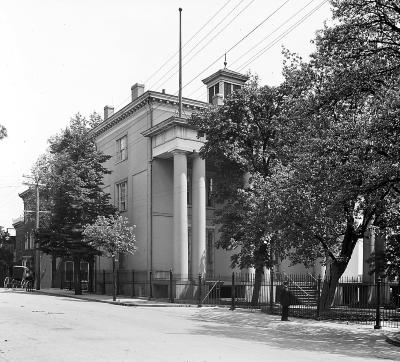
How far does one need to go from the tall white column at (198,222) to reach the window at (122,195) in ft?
27.6

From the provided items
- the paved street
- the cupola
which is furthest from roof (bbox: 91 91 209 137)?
the paved street

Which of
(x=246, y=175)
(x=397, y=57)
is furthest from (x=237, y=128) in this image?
(x=397, y=57)

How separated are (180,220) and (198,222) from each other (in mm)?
1254

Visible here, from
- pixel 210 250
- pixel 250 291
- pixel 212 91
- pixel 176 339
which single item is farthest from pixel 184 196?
pixel 176 339

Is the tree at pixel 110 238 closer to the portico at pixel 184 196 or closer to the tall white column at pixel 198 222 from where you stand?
the portico at pixel 184 196

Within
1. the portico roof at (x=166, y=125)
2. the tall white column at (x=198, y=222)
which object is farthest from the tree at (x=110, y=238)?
the portico roof at (x=166, y=125)

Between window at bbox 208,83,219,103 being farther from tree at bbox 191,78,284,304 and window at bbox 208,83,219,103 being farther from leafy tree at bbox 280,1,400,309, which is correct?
leafy tree at bbox 280,1,400,309

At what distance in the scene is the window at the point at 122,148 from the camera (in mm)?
41656

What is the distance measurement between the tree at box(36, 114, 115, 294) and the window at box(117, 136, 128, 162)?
6.79 feet

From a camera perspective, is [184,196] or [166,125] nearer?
[184,196]

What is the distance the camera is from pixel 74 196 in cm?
3700

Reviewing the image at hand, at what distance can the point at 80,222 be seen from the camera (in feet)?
125

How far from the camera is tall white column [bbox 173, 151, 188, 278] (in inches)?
1319

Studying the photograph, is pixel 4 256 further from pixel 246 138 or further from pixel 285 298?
pixel 285 298
